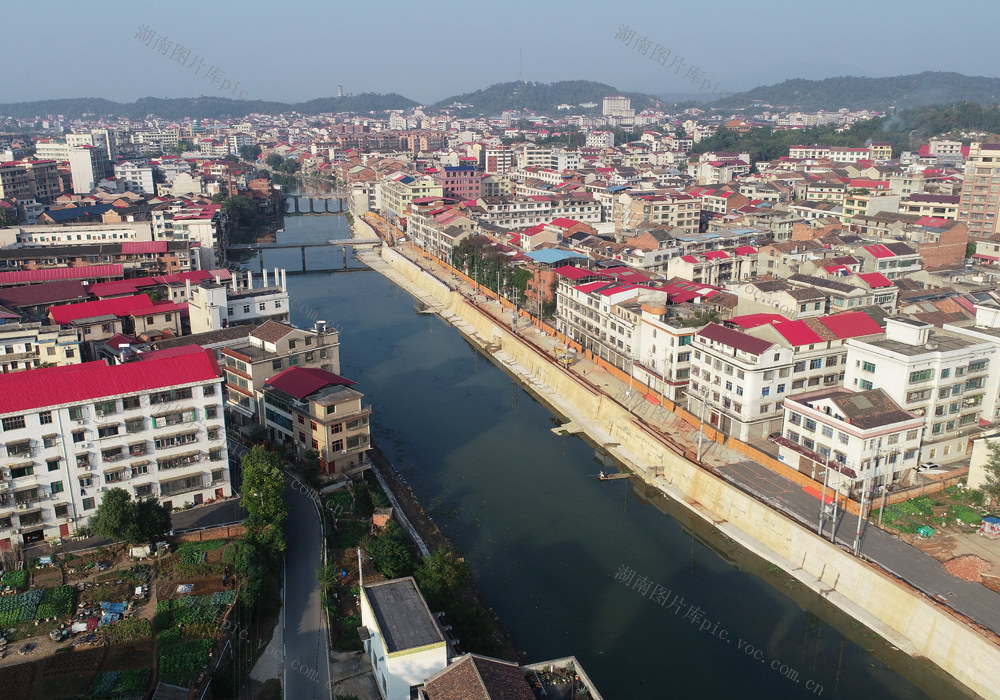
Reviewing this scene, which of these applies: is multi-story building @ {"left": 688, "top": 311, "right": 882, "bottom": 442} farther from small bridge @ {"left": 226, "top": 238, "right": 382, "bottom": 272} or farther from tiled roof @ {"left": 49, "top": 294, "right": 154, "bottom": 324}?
small bridge @ {"left": 226, "top": 238, "right": 382, "bottom": 272}

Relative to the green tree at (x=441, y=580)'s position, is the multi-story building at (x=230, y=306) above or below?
above

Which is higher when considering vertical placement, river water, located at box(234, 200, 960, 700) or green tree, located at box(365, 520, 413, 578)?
green tree, located at box(365, 520, 413, 578)

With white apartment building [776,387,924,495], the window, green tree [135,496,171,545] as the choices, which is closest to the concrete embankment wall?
white apartment building [776,387,924,495]

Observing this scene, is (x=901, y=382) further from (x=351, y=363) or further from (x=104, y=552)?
(x=351, y=363)

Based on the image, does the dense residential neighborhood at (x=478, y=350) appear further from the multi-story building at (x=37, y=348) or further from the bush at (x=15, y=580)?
the bush at (x=15, y=580)

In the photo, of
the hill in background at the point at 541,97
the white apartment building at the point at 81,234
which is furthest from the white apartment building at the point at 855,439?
Result: the hill in background at the point at 541,97

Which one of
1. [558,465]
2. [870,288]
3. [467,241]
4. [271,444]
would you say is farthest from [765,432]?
[467,241]

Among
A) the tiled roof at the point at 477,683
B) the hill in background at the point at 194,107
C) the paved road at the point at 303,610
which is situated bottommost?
the paved road at the point at 303,610

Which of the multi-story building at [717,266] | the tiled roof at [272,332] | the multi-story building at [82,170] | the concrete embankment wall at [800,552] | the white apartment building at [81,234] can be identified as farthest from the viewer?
the multi-story building at [82,170]
